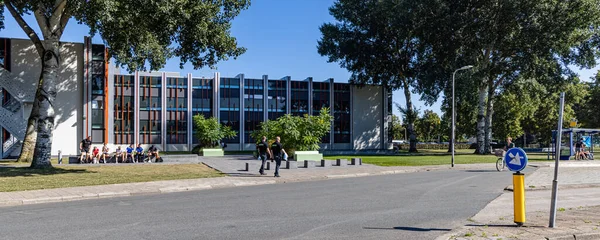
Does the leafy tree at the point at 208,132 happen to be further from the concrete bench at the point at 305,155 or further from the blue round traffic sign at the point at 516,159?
the blue round traffic sign at the point at 516,159

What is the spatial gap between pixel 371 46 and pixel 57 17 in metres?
Result: 35.2

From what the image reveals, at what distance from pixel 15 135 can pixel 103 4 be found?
1768cm

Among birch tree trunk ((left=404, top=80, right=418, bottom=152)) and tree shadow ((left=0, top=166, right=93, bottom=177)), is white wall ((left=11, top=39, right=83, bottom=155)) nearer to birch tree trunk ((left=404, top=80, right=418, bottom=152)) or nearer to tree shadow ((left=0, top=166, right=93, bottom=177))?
tree shadow ((left=0, top=166, right=93, bottom=177))

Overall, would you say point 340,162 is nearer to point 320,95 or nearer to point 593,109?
point 320,95

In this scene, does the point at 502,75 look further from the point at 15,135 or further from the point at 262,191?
the point at 15,135

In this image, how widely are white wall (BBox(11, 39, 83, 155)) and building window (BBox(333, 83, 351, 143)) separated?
35.6 metres

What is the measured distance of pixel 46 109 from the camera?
21406mm

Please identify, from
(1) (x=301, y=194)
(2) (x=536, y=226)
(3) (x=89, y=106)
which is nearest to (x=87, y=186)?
(1) (x=301, y=194)

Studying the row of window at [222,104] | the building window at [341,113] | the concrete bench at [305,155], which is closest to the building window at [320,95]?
the row of window at [222,104]

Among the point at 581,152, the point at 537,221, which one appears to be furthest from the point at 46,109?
the point at 581,152

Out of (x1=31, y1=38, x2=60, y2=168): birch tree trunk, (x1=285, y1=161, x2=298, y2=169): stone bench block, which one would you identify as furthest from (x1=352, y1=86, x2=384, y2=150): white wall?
(x1=31, y1=38, x2=60, y2=168): birch tree trunk

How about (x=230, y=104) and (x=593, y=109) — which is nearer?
(x=230, y=104)

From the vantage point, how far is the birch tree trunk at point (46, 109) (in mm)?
21188

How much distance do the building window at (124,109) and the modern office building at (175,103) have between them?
0.36ft
